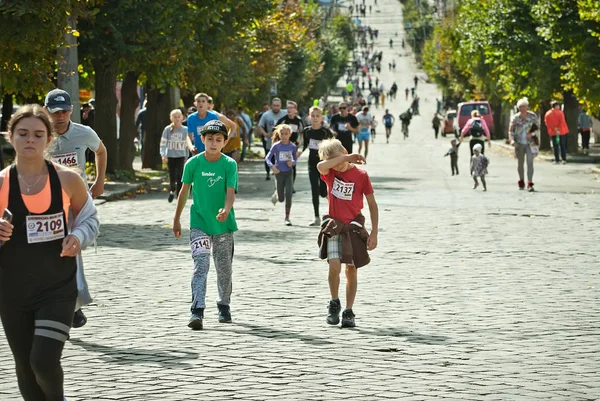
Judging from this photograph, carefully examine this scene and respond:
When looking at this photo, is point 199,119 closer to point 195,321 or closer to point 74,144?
point 74,144

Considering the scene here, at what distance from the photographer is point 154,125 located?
119 ft

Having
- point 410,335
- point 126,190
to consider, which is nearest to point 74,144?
point 410,335

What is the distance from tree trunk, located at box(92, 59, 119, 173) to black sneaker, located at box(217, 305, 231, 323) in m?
20.4

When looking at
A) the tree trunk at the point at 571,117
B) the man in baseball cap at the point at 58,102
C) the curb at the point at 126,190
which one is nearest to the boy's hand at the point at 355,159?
the man in baseball cap at the point at 58,102

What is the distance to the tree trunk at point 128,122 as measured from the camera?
32125 mm

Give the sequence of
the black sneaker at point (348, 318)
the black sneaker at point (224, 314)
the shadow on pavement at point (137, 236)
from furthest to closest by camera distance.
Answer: the shadow on pavement at point (137, 236), the black sneaker at point (224, 314), the black sneaker at point (348, 318)

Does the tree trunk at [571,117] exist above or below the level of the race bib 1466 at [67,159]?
below

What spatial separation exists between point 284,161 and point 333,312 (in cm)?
933

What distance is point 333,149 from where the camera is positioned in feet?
33.3

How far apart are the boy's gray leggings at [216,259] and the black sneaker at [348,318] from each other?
0.92m

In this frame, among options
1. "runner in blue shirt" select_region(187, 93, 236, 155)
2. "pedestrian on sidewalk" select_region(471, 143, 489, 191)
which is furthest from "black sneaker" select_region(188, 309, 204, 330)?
"pedestrian on sidewalk" select_region(471, 143, 489, 191)

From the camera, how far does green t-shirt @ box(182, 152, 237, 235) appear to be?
10.3 meters

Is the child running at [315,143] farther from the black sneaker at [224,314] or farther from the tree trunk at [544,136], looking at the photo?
the tree trunk at [544,136]

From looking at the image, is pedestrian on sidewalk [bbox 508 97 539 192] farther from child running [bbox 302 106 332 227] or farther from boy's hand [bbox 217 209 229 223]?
boy's hand [bbox 217 209 229 223]
